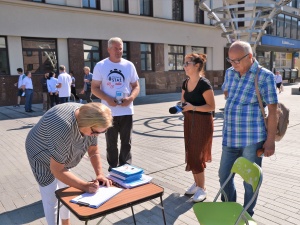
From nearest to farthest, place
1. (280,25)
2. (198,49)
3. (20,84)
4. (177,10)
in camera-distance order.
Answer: (20,84)
(177,10)
(198,49)
(280,25)

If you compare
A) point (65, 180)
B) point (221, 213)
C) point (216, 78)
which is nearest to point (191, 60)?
point (221, 213)

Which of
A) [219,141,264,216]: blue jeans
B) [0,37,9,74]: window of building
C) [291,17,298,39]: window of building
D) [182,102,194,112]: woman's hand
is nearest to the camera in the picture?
[219,141,264,216]: blue jeans

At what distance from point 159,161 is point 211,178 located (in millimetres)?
1153

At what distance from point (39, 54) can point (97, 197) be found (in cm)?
1408

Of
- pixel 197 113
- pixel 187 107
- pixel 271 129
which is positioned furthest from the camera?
pixel 197 113

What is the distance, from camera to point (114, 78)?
3.72 metres

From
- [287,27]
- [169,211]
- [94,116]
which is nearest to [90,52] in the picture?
[169,211]

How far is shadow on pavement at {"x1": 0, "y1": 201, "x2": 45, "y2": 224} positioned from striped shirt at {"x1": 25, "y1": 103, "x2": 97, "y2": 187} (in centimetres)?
118

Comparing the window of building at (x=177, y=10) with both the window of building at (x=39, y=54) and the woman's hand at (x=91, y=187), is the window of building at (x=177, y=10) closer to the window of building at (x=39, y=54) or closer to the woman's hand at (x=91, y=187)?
the window of building at (x=39, y=54)

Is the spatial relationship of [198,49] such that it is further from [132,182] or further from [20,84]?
[132,182]

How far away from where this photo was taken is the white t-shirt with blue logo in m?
3.71

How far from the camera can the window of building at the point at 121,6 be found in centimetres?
1734

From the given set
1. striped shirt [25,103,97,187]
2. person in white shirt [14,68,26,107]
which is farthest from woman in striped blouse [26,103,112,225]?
person in white shirt [14,68,26,107]

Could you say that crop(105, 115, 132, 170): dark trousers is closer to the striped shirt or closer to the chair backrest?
the striped shirt
